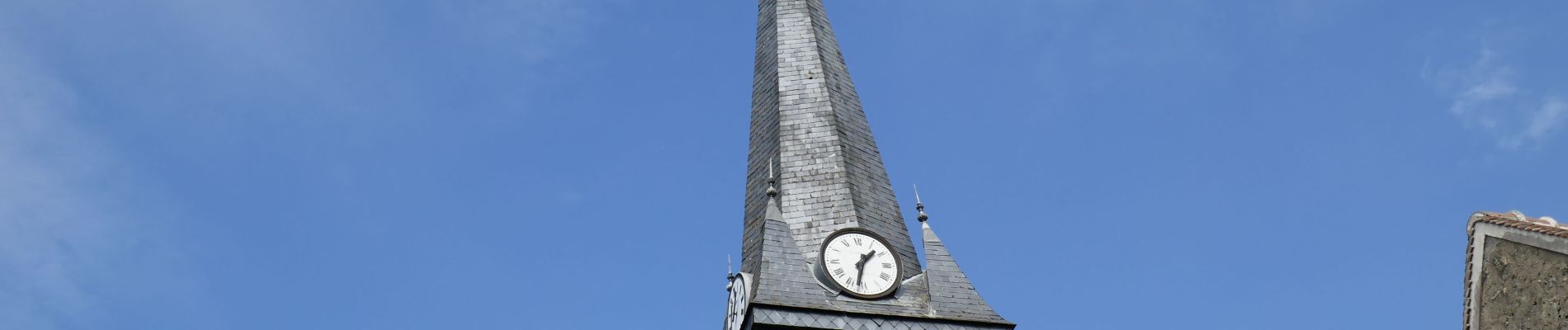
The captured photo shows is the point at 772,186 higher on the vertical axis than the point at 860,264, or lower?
higher

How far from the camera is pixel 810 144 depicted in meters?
33.9

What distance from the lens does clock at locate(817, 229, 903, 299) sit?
98.0 ft

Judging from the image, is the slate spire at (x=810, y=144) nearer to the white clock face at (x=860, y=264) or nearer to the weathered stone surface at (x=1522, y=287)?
the white clock face at (x=860, y=264)

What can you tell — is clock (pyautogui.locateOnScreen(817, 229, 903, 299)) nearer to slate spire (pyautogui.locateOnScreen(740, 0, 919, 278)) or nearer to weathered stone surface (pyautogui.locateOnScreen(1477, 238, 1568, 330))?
slate spire (pyautogui.locateOnScreen(740, 0, 919, 278))

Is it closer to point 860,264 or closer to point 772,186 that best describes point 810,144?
point 772,186

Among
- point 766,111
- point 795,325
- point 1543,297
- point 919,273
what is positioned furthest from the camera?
point 766,111

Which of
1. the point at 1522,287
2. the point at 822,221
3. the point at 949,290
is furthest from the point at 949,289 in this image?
→ the point at 1522,287

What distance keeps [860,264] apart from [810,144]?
426cm

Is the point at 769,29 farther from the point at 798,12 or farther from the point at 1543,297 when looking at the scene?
the point at 1543,297

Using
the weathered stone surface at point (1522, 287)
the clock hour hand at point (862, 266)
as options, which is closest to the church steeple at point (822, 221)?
the clock hour hand at point (862, 266)

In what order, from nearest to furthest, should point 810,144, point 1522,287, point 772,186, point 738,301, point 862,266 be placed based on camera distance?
point 1522,287 → point 862,266 → point 738,301 → point 772,186 → point 810,144

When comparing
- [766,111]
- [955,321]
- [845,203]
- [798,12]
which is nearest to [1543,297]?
[955,321]

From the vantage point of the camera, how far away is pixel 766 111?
1411 inches

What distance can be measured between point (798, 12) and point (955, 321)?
10596 mm
